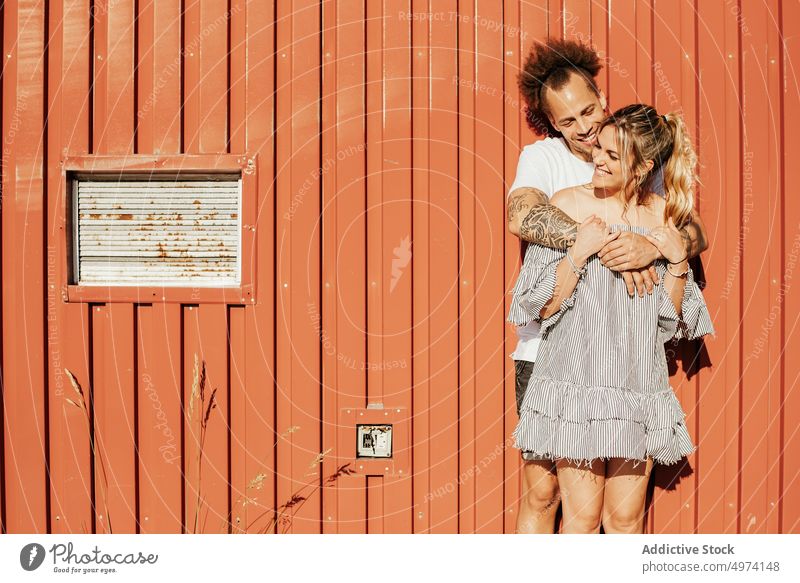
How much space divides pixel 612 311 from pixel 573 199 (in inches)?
19.6

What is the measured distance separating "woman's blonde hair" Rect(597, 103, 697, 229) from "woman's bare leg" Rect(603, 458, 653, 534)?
1.05 meters

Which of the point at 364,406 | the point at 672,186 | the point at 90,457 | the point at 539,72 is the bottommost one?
the point at 90,457

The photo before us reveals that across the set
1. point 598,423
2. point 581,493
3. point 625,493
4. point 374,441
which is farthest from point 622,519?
point 374,441

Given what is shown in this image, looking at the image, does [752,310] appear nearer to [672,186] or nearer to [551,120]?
[672,186]

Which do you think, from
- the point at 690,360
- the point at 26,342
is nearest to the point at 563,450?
the point at 690,360

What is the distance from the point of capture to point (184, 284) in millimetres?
3373

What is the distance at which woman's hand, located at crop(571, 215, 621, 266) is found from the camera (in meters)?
2.73

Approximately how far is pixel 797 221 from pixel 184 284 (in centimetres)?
299

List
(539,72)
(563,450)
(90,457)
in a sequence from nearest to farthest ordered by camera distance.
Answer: (563,450)
(539,72)
(90,457)

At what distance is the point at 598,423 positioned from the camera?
279cm

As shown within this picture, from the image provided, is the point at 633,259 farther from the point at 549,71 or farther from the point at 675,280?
the point at 549,71

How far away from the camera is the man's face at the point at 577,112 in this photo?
3092 millimetres

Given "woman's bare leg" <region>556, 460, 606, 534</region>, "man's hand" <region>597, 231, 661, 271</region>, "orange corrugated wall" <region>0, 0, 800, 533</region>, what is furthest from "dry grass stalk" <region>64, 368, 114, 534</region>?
"man's hand" <region>597, 231, 661, 271</region>

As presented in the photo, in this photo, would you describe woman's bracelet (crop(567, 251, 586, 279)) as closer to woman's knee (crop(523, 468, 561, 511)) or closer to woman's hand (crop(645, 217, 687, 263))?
woman's hand (crop(645, 217, 687, 263))
